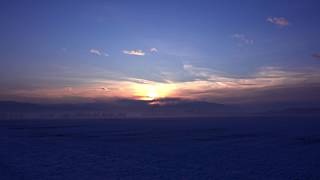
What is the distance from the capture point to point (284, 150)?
60.5 ft

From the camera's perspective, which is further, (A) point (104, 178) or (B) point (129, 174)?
(B) point (129, 174)

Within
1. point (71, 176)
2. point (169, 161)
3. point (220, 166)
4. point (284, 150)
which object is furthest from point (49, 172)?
point (284, 150)

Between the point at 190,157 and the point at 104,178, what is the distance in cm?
593

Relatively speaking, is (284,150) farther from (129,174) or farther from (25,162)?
(25,162)

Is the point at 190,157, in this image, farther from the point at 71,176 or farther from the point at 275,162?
the point at 71,176

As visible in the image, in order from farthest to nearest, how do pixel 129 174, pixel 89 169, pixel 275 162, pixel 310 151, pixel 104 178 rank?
pixel 310 151
pixel 275 162
pixel 89 169
pixel 129 174
pixel 104 178

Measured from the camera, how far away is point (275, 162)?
14383 mm

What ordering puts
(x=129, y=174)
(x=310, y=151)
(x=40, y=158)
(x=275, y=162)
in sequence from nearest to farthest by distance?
(x=129, y=174), (x=275, y=162), (x=40, y=158), (x=310, y=151)

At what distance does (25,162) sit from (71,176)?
13.1 ft

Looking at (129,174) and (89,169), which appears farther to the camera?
(89,169)

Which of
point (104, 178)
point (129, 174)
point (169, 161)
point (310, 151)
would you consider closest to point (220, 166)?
point (169, 161)

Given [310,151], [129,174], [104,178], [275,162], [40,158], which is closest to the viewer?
[104,178]

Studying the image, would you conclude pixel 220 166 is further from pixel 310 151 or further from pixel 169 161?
pixel 310 151

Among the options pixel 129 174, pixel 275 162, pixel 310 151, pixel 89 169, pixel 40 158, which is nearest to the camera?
pixel 129 174
